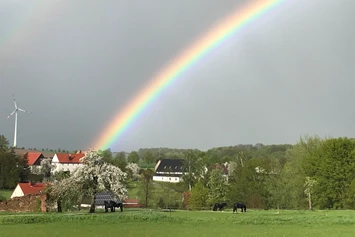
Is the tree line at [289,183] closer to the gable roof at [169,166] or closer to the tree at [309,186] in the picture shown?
the tree at [309,186]

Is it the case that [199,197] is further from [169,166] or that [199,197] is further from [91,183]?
[169,166]

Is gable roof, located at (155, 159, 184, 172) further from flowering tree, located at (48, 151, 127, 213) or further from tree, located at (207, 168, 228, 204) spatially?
A: flowering tree, located at (48, 151, 127, 213)

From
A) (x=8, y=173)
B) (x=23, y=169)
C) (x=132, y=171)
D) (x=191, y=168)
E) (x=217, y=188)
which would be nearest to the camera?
(x=217, y=188)

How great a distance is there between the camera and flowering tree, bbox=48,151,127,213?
4409 cm

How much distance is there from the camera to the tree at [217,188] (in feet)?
272

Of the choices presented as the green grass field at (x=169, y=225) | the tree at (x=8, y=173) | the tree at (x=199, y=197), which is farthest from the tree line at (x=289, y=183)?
the tree at (x=8, y=173)

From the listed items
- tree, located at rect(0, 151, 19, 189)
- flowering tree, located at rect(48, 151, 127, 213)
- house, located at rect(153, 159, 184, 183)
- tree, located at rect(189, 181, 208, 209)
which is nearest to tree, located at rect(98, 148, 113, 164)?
flowering tree, located at rect(48, 151, 127, 213)

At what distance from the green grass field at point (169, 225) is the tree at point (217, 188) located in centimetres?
4634

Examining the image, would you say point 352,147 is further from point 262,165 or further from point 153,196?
point 153,196

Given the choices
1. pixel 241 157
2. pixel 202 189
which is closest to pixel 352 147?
pixel 202 189

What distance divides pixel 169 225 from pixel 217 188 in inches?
2030

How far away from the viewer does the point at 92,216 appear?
37031mm

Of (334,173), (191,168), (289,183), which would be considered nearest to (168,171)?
(191,168)

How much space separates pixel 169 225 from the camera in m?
33.1
